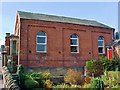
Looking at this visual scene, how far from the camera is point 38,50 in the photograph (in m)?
24.3

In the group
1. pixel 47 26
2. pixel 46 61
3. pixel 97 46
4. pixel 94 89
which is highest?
pixel 47 26

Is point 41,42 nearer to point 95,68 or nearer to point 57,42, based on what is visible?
point 57,42

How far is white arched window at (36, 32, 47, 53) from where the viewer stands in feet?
79.7

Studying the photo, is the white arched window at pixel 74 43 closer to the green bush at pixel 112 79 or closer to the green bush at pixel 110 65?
the green bush at pixel 110 65

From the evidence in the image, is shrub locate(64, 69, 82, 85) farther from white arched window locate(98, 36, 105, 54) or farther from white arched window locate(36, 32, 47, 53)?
white arched window locate(98, 36, 105, 54)

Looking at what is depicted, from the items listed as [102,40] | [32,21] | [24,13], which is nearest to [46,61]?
[32,21]

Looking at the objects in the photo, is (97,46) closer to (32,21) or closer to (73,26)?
(73,26)

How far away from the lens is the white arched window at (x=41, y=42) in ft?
79.7

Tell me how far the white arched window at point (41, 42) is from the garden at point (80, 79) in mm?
3734

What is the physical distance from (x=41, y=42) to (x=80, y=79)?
693 centimetres

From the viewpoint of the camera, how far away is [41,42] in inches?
961

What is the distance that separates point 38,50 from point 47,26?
3.08 m

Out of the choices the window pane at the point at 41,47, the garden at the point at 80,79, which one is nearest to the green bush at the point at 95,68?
the garden at the point at 80,79

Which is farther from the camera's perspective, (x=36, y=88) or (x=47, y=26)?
(x=47, y=26)
